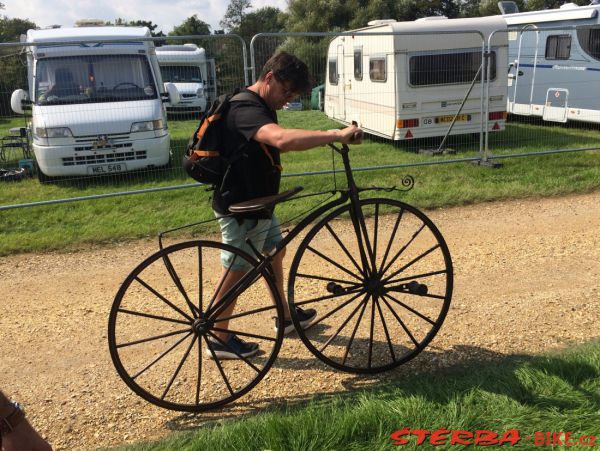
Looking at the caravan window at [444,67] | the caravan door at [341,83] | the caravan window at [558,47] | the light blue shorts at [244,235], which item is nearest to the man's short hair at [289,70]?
the light blue shorts at [244,235]

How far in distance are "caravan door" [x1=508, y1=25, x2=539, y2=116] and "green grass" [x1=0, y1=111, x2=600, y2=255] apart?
4184 mm

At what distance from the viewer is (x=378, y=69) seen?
39.1 feet

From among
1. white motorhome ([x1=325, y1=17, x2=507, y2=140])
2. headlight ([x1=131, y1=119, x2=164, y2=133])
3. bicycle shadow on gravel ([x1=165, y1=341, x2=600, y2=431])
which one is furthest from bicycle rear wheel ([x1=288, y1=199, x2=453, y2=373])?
white motorhome ([x1=325, y1=17, x2=507, y2=140])

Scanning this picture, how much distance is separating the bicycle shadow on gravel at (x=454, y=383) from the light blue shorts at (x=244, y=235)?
0.77 metres

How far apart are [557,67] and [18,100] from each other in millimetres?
11596

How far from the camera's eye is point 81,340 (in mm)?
4254

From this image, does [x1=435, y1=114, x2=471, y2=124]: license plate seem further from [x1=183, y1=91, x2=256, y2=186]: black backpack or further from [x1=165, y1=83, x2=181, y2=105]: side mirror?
[x1=183, y1=91, x2=256, y2=186]: black backpack

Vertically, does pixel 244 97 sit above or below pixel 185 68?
below

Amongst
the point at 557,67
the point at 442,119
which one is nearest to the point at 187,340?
the point at 442,119

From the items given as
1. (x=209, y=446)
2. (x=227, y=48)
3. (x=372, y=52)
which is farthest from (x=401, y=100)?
(x=209, y=446)

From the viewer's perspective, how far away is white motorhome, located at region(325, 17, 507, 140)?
36.7ft

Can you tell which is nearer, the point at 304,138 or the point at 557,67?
the point at 304,138

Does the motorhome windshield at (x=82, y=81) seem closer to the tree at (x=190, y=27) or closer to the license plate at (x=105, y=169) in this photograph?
the license plate at (x=105, y=169)

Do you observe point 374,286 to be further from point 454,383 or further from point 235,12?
point 235,12
